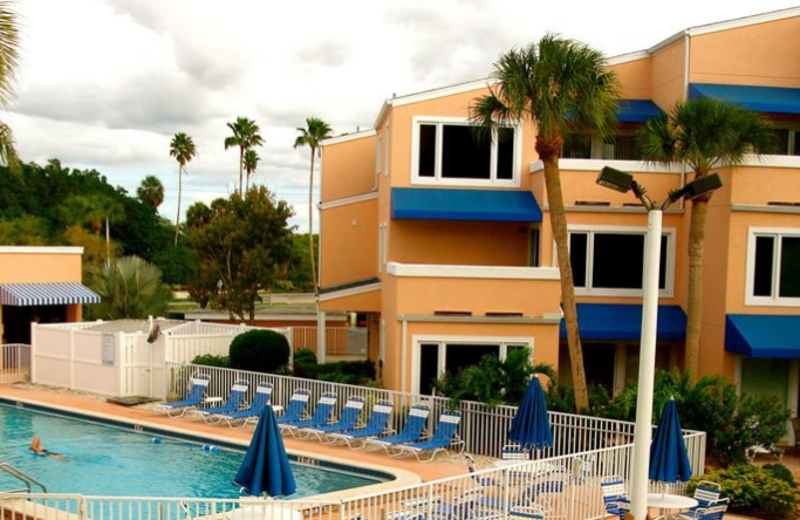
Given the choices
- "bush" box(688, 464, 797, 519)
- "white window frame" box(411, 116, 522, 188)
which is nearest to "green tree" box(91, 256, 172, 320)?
"white window frame" box(411, 116, 522, 188)

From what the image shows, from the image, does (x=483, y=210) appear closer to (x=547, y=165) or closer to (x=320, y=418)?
(x=547, y=165)

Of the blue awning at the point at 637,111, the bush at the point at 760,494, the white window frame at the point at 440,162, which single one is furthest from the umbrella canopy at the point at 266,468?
the blue awning at the point at 637,111

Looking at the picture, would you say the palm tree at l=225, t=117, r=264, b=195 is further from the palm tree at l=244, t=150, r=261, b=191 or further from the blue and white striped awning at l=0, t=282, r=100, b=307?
the blue and white striped awning at l=0, t=282, r=100, b=307

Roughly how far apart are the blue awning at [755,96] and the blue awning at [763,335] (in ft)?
20.4

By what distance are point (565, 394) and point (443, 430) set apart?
10.5 feet

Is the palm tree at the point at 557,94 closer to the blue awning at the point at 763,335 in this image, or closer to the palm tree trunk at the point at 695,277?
the palm tree trunk at the point at 695,277

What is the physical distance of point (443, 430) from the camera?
58.0 ft

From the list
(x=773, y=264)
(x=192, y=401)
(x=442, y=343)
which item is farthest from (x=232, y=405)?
(x=773, y=264)

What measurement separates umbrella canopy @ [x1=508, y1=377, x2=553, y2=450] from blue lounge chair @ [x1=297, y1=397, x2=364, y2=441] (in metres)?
5.37

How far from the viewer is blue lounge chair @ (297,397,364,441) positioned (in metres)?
18.9

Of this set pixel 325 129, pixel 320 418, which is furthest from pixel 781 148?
pixel 325 129

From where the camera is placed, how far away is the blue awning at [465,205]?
23.2 m

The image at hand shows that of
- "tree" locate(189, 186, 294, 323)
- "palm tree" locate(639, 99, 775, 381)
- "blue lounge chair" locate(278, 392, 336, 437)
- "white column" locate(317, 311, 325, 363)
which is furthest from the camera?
"tree" locate(189, 186, 294, 323)

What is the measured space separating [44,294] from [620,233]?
69.1 ft
